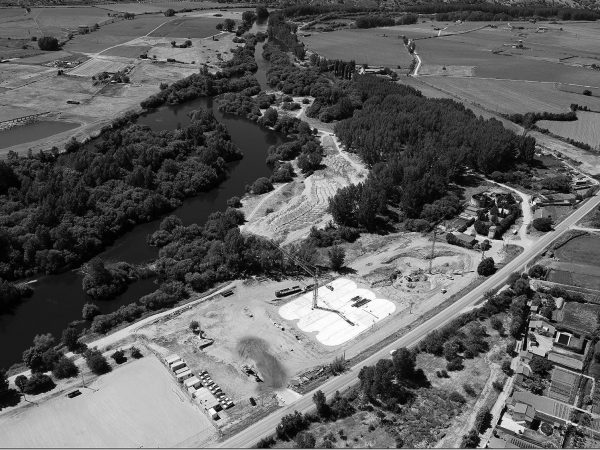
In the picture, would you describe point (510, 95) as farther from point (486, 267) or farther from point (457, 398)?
point (457, 398)

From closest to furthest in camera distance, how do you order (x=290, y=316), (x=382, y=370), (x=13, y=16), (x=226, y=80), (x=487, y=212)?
(x=382, y=370)
(x=290, y=316)
(x=487, y=212)
(x=226, y=80)
(x=13, y=16)

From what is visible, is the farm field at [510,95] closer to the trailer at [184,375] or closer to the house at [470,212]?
the house at [470,212]

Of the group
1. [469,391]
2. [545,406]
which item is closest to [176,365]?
[469,391]

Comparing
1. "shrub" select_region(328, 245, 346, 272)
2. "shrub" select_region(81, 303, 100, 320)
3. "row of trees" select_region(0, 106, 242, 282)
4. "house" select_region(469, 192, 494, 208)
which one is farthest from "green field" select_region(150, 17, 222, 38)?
"shrub" select_region(81, 303, 100, 320)

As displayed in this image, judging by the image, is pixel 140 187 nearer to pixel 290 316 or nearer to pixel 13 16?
pixel 290 316

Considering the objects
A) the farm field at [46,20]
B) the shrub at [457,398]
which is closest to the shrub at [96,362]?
the shrub at [457,398]

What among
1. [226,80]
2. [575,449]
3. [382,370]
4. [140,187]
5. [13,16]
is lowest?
[575,449]

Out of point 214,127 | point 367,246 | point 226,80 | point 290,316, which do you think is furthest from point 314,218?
point 226,80
